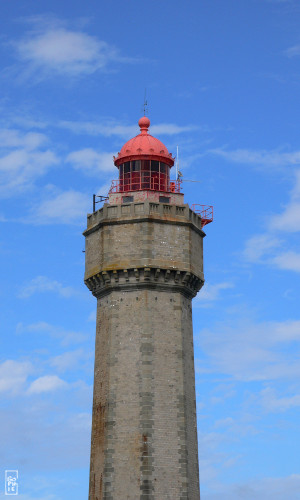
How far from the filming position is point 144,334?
55.7 m

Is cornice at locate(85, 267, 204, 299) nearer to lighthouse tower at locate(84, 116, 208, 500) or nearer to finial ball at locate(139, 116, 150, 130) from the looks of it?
lighthouse tower at locate(84, 116, 208, 500)

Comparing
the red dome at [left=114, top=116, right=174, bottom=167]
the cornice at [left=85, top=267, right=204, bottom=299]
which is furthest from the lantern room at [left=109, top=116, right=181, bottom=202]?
the cornice at [left=85, top=267, right=204, bottom=299]

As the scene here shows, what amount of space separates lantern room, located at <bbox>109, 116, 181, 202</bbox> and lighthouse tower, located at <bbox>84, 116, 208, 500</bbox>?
7 cm

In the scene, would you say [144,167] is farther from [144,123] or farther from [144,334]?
[144,334]

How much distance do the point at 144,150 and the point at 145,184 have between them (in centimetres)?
200

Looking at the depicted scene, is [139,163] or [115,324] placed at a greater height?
[139,163]

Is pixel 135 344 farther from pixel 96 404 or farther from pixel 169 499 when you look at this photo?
pixel 169 499

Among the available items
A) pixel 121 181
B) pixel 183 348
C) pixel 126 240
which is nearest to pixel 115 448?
pixel 183 348

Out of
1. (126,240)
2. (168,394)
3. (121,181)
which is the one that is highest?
(121,181)

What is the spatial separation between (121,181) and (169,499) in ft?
61.7

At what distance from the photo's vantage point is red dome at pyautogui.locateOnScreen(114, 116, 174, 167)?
60.2 m

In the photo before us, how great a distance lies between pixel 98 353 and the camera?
57531mm

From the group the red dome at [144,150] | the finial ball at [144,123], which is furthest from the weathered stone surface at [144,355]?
the finial ball at [144,123]

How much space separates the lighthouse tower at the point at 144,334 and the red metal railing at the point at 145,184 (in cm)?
6
